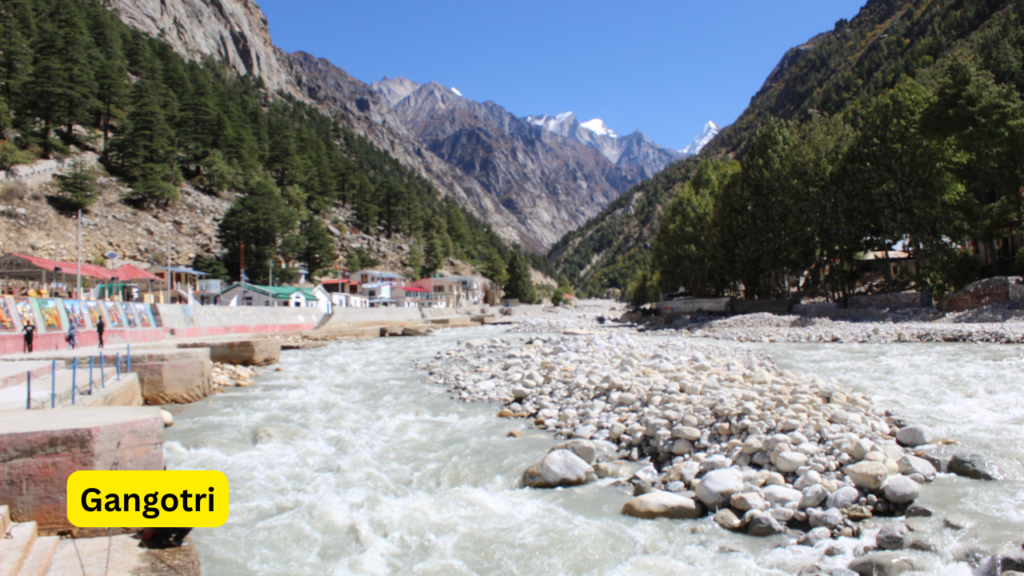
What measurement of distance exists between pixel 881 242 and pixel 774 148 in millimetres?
12082

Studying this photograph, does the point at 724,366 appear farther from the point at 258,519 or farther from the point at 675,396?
the point at 258,519

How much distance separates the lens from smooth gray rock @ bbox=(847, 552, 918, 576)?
5543mm

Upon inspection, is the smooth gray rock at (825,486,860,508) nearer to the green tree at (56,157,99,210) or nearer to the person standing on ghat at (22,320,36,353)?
the person standing on ghat at (22,320,36,353)

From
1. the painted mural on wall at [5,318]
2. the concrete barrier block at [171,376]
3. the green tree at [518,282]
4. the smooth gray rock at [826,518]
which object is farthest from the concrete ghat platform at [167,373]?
the green tree at [518,282]

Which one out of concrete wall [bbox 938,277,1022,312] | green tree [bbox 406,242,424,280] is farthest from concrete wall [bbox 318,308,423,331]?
concrete wall [bbox 938,277,1022,312]

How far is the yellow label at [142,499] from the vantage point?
7.76 feet

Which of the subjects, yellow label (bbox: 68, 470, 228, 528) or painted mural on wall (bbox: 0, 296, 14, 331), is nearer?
yellow label (bbox: 68, 470, 228, 528)

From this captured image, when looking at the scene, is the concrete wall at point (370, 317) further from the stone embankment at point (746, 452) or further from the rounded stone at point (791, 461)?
the rounded stone at point (791, 461)

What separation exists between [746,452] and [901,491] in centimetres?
211

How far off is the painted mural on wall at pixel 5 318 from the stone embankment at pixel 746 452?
2147cm

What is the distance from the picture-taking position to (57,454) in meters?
5.57

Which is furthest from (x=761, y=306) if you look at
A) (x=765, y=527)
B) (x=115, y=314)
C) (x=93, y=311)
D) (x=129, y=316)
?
(x=93, y=311)

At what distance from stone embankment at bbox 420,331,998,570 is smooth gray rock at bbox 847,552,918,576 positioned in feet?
1.22

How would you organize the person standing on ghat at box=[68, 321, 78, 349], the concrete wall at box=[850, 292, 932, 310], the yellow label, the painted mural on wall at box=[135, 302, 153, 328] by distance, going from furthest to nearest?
the concrete wall at box=[850, 292, 932, 310], the painted mural on wall at box=[135, 302, 153, 328], the person standing on ghat at box=[68, 321, 78, 349], the yellow label
